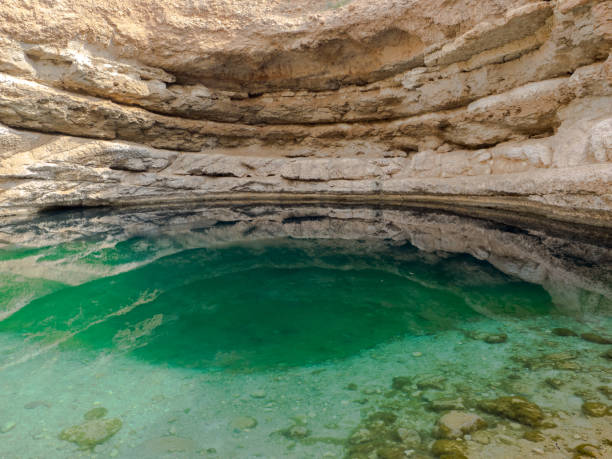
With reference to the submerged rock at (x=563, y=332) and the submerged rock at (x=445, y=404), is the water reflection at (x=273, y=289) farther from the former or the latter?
the submerged rock at (x=445, y=404)

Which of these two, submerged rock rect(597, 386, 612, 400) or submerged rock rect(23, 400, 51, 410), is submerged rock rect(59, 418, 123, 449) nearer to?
submerged rock rect(23, 400, 51, 410)

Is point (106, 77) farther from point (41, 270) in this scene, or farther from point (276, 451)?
point (276, 451)

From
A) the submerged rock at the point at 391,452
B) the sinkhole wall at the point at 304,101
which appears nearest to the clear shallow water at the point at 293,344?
the submerged rock at the point at 391,452

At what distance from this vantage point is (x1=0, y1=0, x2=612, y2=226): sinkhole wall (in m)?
8.16

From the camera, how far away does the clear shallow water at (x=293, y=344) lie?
5.71 feet

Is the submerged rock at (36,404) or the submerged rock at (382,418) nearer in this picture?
the submerged rock at (382,418)

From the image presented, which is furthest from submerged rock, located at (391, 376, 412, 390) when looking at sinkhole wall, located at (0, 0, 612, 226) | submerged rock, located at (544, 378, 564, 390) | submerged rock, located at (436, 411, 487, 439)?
sinkhole wall, located at (0, 0, 612, 226)

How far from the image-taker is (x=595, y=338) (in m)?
2.38

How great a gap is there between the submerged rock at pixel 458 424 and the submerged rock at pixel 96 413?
1.71m

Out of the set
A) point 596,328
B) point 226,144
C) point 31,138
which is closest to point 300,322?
point 596,328

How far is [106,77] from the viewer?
11109mm

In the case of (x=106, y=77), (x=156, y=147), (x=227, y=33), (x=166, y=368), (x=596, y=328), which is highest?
(x=227, y=33)

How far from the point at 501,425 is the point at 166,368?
195cm

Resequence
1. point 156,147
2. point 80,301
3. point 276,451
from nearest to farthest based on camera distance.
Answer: point 276,451 < point 80,301 < point 156,147
